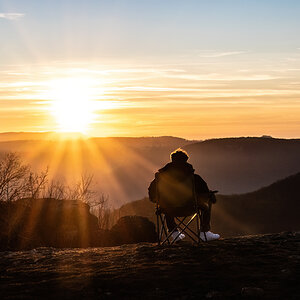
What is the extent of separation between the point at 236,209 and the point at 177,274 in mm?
74394

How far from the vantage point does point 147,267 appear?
704cm

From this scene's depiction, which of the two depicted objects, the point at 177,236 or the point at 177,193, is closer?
the point at 177,193

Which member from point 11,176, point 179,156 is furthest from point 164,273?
point 11,176

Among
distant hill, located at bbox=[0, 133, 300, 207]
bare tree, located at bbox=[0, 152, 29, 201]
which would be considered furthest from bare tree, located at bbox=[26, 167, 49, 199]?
distant hill, located at bbox=[0, 133, 300, 207]

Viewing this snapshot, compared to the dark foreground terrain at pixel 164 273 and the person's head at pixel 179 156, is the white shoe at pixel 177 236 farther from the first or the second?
the person's head at pixel 179 156

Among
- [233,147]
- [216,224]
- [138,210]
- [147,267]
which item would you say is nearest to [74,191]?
[147,267]

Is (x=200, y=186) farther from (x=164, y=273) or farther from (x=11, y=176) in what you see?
(x=11, y=176)

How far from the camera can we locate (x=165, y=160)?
106m

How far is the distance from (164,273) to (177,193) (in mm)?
2526

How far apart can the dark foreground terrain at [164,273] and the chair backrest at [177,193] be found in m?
0.57

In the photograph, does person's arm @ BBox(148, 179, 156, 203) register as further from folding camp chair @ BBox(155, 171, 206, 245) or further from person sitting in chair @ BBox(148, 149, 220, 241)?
folding camp chair @ BBox(155, 171, 206, 245)

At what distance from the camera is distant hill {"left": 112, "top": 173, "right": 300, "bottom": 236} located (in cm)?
6956

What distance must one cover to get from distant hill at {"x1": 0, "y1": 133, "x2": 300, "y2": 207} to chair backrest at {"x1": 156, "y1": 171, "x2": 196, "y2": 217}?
7790 cm

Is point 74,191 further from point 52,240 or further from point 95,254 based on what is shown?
point 95,254
